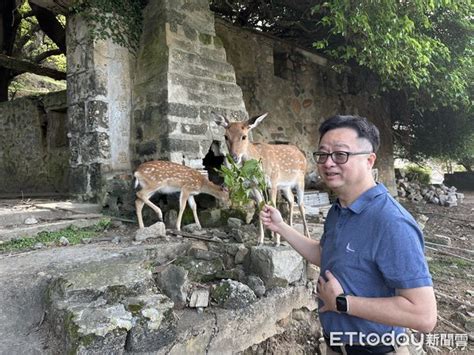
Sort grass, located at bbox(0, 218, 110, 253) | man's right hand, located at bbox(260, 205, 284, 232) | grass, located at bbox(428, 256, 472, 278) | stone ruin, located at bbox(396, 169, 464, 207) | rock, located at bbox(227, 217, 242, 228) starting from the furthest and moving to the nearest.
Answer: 1. stone ruin, located at bbox(396, 169, 464, 207)
2. grass, located at bbox(428, 256, 472, 278)
3. rock, located at bbox(227, 217, 242, 228)
4. grass, located at bbox(0, 218, 110, 253)
5. man's right hand, located at bbox(260, 205, 284, 232)

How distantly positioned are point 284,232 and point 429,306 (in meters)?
0.91

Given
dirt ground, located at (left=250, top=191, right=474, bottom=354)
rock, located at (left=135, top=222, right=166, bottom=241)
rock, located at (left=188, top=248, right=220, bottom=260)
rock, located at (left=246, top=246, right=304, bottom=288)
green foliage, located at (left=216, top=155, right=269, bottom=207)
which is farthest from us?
rock, located at (left=135, top=222, right=166, bottom=241)

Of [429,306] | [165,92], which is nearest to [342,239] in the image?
[429,306]

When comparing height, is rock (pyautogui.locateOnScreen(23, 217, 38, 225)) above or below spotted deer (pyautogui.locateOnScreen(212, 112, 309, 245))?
below

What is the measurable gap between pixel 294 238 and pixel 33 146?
8368 mm

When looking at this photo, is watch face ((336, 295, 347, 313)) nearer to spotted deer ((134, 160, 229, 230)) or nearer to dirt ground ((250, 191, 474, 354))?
dirt ground ((250, 191, 474, 354))

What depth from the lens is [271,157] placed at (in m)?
3.95

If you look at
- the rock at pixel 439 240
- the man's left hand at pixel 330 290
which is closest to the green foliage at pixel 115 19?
the man's left hand at pixel 330 290

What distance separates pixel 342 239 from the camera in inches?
58.8

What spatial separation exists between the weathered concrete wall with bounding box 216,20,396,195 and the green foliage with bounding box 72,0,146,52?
2321 mm

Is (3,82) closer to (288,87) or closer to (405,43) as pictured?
(288,87)

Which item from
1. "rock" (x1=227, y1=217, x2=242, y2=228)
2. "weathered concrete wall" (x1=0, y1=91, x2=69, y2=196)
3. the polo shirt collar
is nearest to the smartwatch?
the polo shirt collar

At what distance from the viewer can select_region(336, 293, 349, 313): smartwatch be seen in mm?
1357

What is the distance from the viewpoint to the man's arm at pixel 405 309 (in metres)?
1.24
